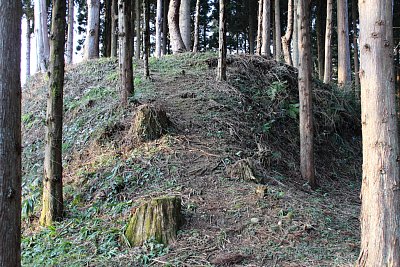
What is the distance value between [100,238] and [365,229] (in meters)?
3.48

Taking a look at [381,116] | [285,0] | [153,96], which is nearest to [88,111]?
[153,96]

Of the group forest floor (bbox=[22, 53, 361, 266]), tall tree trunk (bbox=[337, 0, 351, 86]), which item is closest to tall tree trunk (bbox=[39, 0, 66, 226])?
forest floor (bbox=[22, 53, 361, 266])

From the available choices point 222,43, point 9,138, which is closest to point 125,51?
point 222,43

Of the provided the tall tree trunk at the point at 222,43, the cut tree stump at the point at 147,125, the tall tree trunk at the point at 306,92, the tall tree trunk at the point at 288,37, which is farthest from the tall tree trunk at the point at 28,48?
the tall tree trunk at the point at 306,92

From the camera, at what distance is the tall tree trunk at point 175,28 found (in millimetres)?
13570

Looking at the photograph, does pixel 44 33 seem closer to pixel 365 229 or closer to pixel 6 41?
pixel 6 41

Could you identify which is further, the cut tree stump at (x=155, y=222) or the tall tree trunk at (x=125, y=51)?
the tall tree trunk at (x=125, y=51)

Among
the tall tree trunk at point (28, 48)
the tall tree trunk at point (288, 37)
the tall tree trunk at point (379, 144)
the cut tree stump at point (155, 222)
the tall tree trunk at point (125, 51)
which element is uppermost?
the tall tree trunk at point (28, 48)

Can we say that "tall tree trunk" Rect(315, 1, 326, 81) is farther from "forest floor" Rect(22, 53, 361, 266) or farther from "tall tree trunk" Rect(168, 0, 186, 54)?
"tall tree trunk" Rect(168, 0, 186, 54)

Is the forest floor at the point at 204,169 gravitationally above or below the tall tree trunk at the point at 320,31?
below

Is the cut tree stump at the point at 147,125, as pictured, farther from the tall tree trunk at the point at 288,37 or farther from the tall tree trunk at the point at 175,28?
the tall tree trunk at the point at 288,37

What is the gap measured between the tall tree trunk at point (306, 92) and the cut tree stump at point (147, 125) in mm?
2921

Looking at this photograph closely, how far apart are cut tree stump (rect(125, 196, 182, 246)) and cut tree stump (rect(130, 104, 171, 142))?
2.63 m

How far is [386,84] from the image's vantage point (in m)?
4.00
